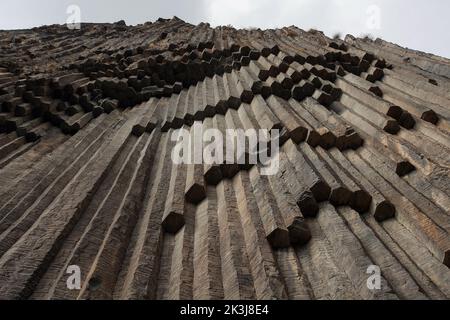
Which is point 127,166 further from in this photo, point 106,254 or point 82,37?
point 82,37

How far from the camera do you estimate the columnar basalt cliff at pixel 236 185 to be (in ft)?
9.37

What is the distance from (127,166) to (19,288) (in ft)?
6.57

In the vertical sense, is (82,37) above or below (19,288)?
above

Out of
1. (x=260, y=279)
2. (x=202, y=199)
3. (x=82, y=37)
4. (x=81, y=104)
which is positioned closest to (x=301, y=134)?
(x=202, y=199)

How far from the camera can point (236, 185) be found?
4.00 m

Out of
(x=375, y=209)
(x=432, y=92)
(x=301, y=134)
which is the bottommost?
(x=375, y=209)

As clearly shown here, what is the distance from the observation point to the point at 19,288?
277 cm

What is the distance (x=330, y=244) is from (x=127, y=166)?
226 cm

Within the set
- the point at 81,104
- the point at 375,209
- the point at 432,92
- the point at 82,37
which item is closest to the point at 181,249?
the point at 375,209

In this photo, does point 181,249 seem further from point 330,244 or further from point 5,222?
point 5,222

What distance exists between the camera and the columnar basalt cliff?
2.86 m
